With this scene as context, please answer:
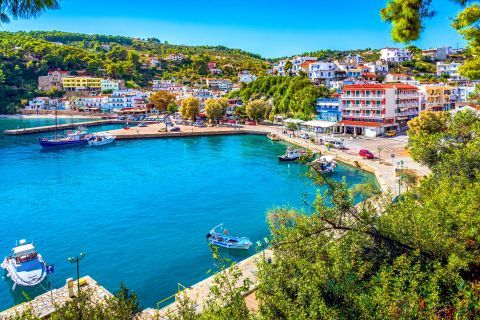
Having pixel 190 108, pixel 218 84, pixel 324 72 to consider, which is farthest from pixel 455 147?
pixel 218 84

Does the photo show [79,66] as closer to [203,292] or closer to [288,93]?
[288,93]

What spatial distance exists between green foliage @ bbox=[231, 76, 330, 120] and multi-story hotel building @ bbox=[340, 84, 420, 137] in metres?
6.29

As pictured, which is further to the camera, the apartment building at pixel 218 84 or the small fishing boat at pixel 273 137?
the apartment building at pixel 218 84

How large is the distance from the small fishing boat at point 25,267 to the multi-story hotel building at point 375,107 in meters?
38.9

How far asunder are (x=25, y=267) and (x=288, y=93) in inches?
2023

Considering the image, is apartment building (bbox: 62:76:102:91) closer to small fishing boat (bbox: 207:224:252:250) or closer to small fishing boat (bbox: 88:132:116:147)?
small fishing boat (bbox: 88:132:116:147)

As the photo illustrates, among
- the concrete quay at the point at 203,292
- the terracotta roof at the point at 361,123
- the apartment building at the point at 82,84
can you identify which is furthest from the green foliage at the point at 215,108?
the apartment building at the point at 82,84

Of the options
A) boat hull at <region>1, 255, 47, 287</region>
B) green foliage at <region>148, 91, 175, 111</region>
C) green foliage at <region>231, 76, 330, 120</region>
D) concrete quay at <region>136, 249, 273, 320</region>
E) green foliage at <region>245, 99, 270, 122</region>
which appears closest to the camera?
concrete quay at <region>136, 249, 273, 320</region>

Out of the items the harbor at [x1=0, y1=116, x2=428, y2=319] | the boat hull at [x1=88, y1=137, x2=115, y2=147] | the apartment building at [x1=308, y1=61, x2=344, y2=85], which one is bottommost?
the harbor at [x1=0, y1=116, x2=428, y2=319]

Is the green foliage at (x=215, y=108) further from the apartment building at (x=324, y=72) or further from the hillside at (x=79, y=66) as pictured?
the hillside at (x=79, y=66)

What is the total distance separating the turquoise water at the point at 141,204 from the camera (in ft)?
57.8

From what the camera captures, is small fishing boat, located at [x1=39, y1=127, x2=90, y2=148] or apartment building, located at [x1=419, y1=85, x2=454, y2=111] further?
apartment building, located at [x1=419, y1=85, x2=454, y2=111]

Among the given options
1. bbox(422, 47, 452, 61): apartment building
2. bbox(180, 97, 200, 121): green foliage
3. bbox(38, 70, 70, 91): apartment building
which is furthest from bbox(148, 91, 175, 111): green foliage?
bbox(422, 47, 452, 61): apartment building

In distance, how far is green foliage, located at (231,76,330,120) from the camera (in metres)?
56.2
